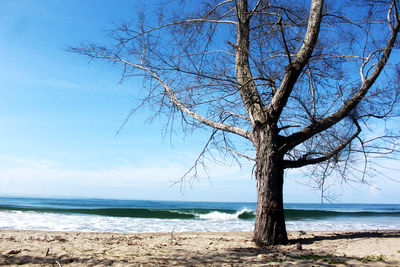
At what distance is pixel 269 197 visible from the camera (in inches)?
212

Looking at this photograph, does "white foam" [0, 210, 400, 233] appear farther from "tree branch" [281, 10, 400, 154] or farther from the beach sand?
"tree branch" [281, 10, 400, 154]

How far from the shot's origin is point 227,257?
4.35 metres

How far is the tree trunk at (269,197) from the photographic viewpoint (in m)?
5.33

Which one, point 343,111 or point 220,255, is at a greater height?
point 343,111

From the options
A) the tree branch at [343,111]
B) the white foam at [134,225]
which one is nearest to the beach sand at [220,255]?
the tree branch at [343,111]

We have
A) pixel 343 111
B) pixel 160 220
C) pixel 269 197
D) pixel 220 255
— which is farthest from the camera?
pixel 160 220

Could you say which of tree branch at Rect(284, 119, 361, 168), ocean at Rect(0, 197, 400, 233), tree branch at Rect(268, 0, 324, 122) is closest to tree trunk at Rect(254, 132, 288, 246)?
tree branch at Rect(284, 119, 361, 168)

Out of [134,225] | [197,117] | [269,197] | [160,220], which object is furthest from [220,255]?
[160,220]

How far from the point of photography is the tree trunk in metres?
5.33

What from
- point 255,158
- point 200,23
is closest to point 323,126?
point 255,158

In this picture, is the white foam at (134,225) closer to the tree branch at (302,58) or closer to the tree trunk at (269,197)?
the tree trunk at (269,197)

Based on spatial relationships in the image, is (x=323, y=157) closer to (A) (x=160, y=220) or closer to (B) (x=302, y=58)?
(B) (x=302, y=58)

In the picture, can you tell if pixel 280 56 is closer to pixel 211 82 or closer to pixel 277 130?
pixel 277 130

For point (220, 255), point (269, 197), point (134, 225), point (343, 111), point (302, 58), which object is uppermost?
point (302, 58)
